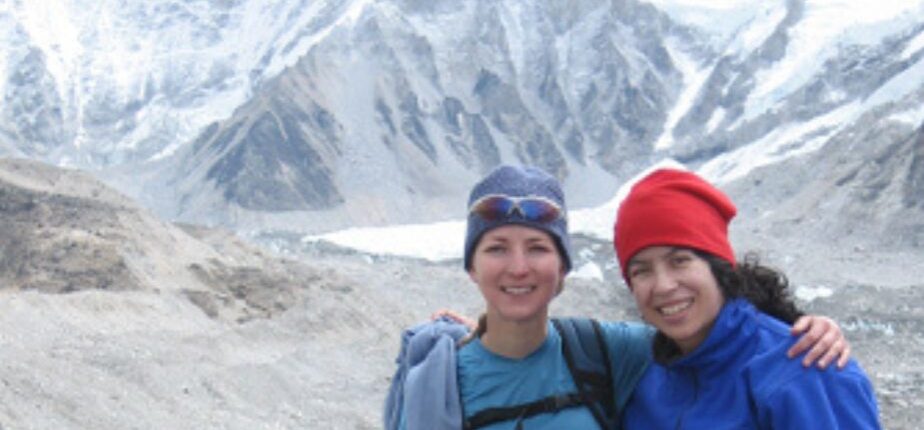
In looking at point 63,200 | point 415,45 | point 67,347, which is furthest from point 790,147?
point 67,347

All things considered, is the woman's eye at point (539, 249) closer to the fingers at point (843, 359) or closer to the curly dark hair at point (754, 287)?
the curly dark hair at point (754, 287)

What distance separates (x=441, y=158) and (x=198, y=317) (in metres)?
84.4

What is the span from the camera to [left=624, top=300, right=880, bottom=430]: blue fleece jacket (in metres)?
2.67

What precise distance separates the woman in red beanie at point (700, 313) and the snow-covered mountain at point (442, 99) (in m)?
58.1

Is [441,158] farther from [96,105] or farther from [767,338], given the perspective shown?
[767,338]

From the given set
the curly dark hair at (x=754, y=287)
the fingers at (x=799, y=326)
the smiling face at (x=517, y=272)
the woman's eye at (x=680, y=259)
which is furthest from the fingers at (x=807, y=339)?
the smiling face at (x=517, y=272)

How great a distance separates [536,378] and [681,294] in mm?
508

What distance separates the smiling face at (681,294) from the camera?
119 inches

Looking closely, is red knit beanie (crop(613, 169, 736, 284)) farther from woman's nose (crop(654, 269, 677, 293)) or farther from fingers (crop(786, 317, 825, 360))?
fingers (crop(786, 317, 825, 360))

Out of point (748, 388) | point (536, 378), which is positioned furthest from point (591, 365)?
point (748, 388)

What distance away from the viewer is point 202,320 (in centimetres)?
2395

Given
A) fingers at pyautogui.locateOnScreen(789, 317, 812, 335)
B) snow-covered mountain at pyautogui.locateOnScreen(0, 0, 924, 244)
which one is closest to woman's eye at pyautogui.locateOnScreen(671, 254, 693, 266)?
fingers at pyautogui.locateOnScreen(789, 317, 812, 335)

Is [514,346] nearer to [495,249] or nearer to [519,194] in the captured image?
[495,249]

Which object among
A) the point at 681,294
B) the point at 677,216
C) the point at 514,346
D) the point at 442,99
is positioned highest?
the point at 442,99
